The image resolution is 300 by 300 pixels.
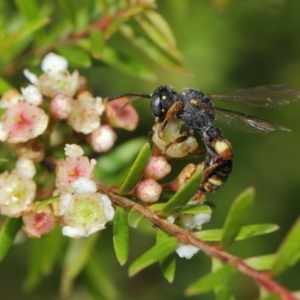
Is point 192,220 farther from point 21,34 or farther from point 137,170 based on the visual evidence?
point 21,34

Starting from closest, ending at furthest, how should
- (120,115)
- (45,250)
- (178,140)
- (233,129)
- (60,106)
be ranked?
(178,140) < (60,106) < (120,115) < (45,250) < (233,129)

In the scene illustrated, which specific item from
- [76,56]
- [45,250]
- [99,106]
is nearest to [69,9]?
[76,56]

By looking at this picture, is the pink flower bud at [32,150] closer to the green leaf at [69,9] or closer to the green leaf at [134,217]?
the green leaf at [134,217]

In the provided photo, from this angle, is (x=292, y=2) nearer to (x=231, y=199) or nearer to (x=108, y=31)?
(x=231, y=199)

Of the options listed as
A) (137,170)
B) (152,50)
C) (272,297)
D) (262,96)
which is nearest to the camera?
(272,297)

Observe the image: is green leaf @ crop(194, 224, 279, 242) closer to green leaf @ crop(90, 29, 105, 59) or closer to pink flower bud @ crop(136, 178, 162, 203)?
pink flower bud @ crop(136, 178, 162, 203)

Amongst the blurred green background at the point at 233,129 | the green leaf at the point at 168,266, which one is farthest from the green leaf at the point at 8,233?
the blurred green background at the point at 233,129
